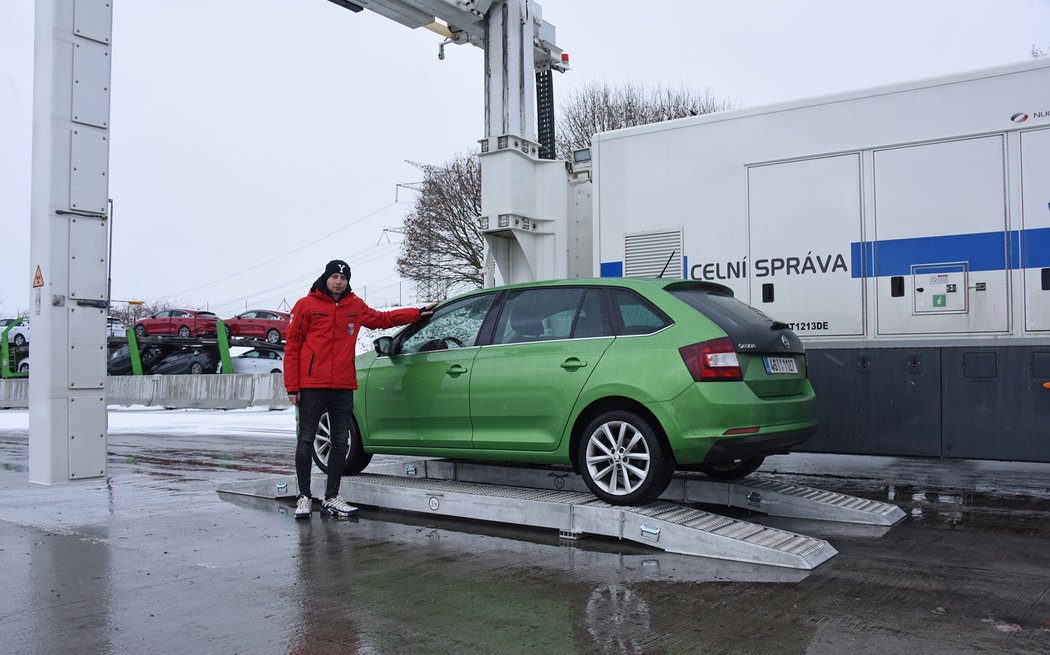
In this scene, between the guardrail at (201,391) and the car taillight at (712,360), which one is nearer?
the car taillight at (712,360)

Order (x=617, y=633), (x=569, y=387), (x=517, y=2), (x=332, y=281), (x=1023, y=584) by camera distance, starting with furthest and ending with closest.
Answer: (x=517, y=2) < (x=332, y=281) < (x=569, y=387) < (x=1023, y=584) < (x=617, y=633)

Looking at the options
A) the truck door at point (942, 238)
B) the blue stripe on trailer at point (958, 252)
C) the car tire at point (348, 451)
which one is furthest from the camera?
the car tire at point (348, 451)

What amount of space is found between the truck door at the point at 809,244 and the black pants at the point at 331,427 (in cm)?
376

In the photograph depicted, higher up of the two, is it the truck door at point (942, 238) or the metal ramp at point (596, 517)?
the truck door at point (942, 238)

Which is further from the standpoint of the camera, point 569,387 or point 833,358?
point 833,358

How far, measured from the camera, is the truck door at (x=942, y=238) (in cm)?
685

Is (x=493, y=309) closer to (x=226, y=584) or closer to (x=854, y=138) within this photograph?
(x=226, y=584)

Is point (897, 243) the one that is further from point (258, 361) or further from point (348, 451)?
point (258, 361)

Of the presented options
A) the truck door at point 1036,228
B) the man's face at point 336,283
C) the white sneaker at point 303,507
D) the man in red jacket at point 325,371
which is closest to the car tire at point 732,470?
the truck door at point 1036,228

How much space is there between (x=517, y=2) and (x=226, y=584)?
Result: 721 cm

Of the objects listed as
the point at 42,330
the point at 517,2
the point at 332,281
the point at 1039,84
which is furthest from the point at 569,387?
the point at 517,2

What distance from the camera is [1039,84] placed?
6762mm

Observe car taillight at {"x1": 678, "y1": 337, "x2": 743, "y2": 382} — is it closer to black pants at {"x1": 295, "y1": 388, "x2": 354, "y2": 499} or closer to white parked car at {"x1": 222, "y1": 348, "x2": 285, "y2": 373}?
black pants at {"x1": 295, "y1": 388, "x2": 354, "y2": 499}

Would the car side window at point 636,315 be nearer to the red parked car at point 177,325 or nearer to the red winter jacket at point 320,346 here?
the red winter jacket at point 320,346
